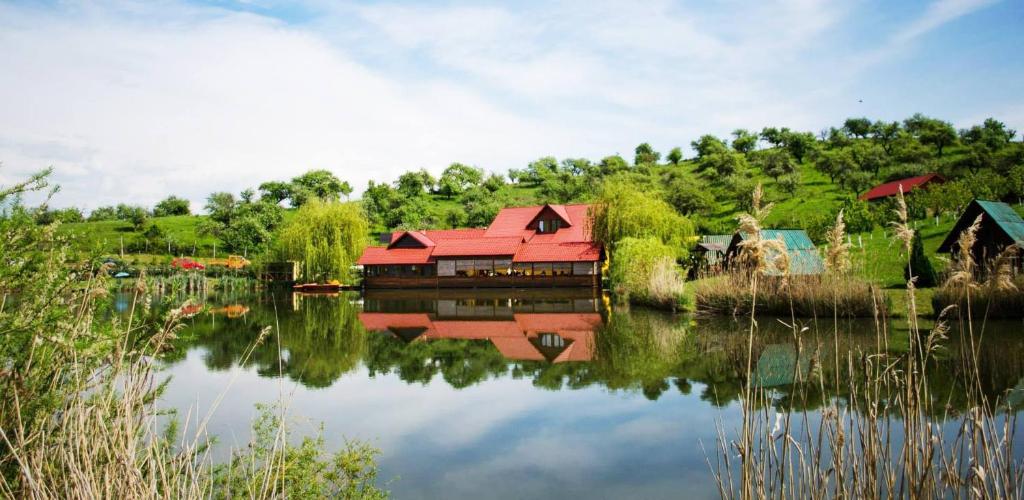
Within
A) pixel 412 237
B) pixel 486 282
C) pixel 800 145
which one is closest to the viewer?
pixel 486 282

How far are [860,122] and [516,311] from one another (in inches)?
2507

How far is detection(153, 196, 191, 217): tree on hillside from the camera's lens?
245ft

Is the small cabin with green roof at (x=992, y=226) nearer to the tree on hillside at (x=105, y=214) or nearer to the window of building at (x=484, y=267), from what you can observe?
the window of building at (x=484, y=267)

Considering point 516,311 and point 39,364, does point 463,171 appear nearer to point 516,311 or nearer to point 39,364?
point 516,311

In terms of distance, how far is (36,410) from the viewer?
13.7ft

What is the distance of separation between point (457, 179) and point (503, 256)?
3830 centimetres

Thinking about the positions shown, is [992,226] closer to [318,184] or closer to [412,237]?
[412,237]

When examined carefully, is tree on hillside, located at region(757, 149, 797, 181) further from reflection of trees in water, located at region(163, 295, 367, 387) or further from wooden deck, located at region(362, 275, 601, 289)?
reflection of trees in water, located at region(163, 295, 367, 387)

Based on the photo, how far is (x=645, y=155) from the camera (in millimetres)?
82875

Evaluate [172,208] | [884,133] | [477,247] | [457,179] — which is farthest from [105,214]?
[884,133]

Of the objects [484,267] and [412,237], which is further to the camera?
Result: [412,237]

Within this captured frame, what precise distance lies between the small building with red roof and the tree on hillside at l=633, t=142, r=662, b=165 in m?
39.3

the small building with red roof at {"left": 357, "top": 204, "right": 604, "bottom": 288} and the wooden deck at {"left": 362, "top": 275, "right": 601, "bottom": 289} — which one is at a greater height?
the small building with red roof at {"left": 357, "top": 204, "right": 604, "bottom": 288}

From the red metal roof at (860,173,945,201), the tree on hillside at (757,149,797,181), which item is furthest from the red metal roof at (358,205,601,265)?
the tree on hillside at (757,149,797,181)
